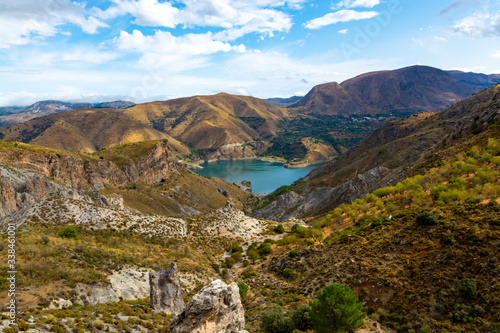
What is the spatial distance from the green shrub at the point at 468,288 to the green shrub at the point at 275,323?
1340 centimetres

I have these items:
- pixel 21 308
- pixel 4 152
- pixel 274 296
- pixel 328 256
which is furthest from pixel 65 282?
pixel 4 152

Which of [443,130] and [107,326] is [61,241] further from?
[443,130]

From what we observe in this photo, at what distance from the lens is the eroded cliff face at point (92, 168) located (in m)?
Result: 83.6

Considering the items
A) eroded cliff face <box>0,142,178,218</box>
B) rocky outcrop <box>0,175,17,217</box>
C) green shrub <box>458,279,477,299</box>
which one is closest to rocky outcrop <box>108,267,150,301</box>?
green shrub <box>458,279,477,299</box>

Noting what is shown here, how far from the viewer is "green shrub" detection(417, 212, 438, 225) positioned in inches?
1087

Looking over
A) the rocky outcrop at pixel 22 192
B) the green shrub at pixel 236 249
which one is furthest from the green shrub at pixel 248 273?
the rocky outcrop at pixel 22 192

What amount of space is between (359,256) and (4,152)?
99786 mm

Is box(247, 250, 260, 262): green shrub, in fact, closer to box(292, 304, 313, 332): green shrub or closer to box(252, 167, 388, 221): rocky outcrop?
box(292, 304, 313, 332): green shrub

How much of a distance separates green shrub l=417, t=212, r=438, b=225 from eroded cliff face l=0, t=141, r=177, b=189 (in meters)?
Result: 68.0

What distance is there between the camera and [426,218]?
28281 mm

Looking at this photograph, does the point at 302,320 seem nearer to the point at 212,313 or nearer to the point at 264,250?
the point at 212,313

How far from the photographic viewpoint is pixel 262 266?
38344 millimetres

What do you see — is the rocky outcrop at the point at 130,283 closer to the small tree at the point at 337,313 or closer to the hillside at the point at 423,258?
the hillside at the point at 423,258

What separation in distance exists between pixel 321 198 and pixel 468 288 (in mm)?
87738
